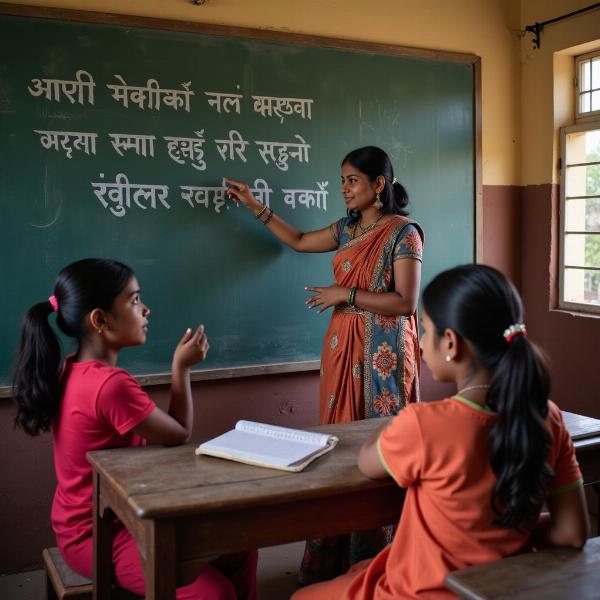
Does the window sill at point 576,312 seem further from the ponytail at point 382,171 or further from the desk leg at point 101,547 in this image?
the desk leg at point 101,547

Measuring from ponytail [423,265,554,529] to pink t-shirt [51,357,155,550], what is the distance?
82 centimetres

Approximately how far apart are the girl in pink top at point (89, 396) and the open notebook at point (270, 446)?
0.51ft

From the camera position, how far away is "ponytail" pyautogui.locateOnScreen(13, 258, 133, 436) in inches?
78.2

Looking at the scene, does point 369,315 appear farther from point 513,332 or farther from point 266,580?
point 513,332

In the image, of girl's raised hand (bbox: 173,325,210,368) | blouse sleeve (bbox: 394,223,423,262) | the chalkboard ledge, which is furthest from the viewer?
the chalkboard ledge

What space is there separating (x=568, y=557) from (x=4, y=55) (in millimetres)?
2476

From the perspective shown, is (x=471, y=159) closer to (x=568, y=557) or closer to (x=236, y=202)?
(x=236, y=202)

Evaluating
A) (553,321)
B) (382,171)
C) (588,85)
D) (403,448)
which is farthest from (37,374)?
(588,85)

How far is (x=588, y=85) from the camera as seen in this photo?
3.72m

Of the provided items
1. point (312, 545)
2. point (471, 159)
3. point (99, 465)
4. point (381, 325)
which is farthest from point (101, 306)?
point (471, 159)

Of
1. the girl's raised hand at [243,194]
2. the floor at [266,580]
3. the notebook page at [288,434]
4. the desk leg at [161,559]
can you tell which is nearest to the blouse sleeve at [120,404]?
the notebook page at [288,434]

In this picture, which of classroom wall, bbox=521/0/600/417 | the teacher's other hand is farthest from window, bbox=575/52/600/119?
the teacher's other hand

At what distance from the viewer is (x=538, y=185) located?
12.7 ft

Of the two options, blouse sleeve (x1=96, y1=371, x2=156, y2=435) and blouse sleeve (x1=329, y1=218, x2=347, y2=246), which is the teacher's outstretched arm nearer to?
blouse sleeve (x1=329, y1=218, x2=347, y2=246)
